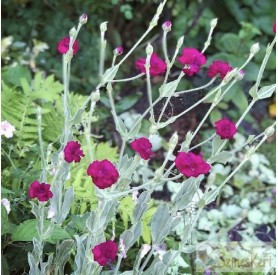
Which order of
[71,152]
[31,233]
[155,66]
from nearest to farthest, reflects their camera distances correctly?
[71,152]
[155,66]
[31,233]

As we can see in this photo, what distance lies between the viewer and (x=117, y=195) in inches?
59.1

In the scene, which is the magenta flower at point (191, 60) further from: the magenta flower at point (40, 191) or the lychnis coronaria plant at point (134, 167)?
the magenta flower at point (40, 191)

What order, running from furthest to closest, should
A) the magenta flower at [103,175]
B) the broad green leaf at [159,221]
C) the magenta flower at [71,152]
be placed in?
the broad green leaf at [159,221], the magenta flower at [71,152], the magenta flower at [103,175]

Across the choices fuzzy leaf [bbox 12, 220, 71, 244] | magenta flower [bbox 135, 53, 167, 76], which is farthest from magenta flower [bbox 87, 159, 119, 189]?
fuzzy leaf [bbox 12, 220, 71, 244]

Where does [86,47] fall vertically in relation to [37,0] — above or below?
below

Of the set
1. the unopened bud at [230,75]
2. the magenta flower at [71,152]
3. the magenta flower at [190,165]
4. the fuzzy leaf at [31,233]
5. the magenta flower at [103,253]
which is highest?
the unopened bud at [230,75]

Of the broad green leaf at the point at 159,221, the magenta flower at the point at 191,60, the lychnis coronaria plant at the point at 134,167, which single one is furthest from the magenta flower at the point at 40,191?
the magenta flower at the point at 191,60

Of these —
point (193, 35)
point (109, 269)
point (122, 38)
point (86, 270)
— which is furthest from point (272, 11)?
point (86, 270)

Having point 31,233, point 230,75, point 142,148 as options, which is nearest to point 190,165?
point 142,148

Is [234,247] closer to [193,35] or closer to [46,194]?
[46,194]

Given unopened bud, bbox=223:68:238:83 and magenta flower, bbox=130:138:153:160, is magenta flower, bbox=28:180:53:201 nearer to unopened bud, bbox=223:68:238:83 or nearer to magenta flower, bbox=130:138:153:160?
magenta flower, bbox=130:138:153:160

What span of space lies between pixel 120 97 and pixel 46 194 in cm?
216

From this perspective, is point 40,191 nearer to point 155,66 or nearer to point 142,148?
point 142,148

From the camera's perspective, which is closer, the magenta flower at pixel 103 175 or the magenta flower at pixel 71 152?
the magenta flower at pixel 103 175
